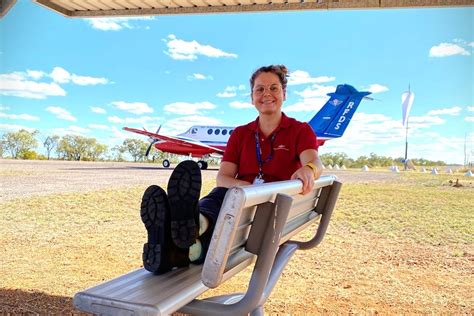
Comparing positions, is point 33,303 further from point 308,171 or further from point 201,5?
point 201,5

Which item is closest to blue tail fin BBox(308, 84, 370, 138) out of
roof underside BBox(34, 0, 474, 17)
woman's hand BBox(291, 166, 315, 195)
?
roof underside BBox(34, 0, 474, 17)

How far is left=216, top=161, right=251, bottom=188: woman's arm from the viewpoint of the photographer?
5.97ft

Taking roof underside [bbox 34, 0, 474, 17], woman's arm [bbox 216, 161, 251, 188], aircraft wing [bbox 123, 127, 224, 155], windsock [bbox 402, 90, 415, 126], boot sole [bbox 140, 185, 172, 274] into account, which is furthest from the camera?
aircraft wing [bbox 123, 127, 224, 155]

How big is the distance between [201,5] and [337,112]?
1353 centimetres

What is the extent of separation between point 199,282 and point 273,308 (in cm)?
173

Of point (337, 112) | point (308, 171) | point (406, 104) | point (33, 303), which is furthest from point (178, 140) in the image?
point (308, 171)

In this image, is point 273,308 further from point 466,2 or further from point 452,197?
point 452,197

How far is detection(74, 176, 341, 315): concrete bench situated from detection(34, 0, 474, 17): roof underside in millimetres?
2245

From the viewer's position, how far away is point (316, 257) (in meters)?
4.12

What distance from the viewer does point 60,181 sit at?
30.2 feet

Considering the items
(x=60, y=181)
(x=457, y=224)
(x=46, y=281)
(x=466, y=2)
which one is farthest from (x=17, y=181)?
(x=466, y=2)

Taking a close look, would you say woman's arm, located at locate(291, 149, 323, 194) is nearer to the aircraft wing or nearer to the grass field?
the grass field

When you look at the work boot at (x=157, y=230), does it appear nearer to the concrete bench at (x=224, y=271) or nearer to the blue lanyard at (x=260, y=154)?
the concrete bench at (x=224, y=271)

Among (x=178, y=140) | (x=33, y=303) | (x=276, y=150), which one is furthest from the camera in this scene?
(x=178, y=140)
